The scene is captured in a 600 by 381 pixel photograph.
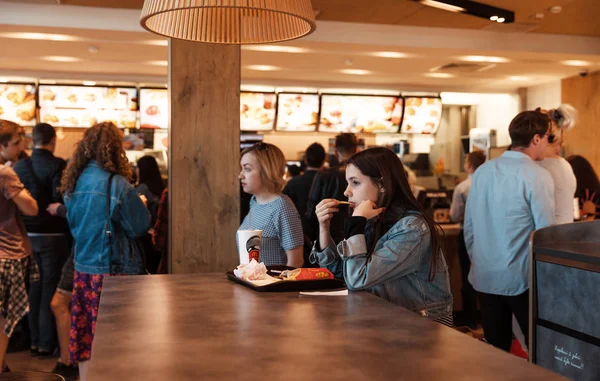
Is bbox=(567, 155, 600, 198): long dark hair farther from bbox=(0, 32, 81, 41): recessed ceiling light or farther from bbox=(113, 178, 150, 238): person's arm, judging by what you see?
bbox=(0, 32, 81, 41): recessed ceiling light

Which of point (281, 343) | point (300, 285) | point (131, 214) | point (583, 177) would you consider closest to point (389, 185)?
point (300, 285)

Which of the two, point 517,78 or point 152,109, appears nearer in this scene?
point 152,109

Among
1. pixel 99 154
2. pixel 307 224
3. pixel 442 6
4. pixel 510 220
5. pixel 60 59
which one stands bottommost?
pixel 307 224

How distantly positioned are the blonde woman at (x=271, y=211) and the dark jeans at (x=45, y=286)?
7.08 ft

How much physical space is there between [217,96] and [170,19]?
1137mm

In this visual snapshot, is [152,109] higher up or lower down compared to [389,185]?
higher up

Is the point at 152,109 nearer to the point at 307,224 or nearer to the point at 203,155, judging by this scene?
the point at 307,224

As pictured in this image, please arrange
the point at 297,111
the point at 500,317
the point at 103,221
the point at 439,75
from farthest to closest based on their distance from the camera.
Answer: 1. the point at 297,111
2. the point at 439,75
3. the point at 103,221
4. the point at 500,317

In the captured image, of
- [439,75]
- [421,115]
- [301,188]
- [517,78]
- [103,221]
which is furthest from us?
[421,115]

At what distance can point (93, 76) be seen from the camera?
752 cm

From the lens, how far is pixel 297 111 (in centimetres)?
809

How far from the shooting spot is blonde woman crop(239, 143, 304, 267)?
2.95 metres

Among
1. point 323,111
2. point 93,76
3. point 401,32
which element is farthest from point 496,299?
point 93,76

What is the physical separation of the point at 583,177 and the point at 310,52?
8.73 ft
